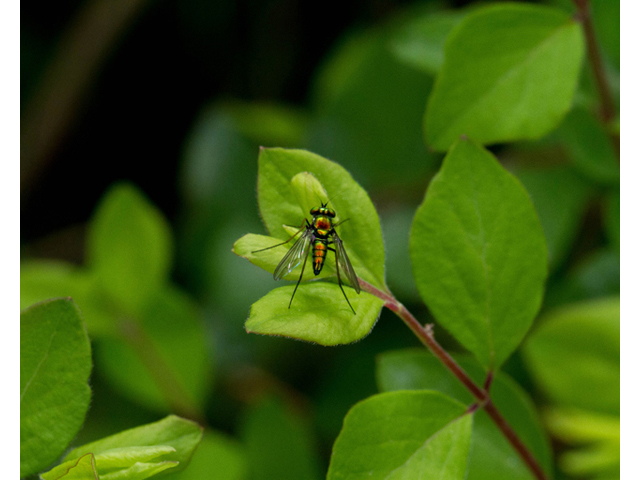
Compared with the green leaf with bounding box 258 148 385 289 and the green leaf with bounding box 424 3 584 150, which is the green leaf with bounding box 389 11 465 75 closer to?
the green leaf with bounding box 424 3 584 150

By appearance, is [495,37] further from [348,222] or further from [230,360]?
[230,360]

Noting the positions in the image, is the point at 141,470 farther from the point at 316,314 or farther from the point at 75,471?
the point at 316,314

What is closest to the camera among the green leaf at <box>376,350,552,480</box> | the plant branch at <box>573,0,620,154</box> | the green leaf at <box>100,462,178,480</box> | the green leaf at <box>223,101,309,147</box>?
the green leaf at <box>100,462,178,480</box>

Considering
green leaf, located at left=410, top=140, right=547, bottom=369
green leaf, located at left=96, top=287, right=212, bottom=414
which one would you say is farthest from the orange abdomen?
green leaf, located at left=96, top=287, right=212, bottom=414

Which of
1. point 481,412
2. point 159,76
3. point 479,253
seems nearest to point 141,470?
point 479,253

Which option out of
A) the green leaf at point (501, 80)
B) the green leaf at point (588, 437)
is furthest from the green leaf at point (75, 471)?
the green leaf at point (588, 437)
